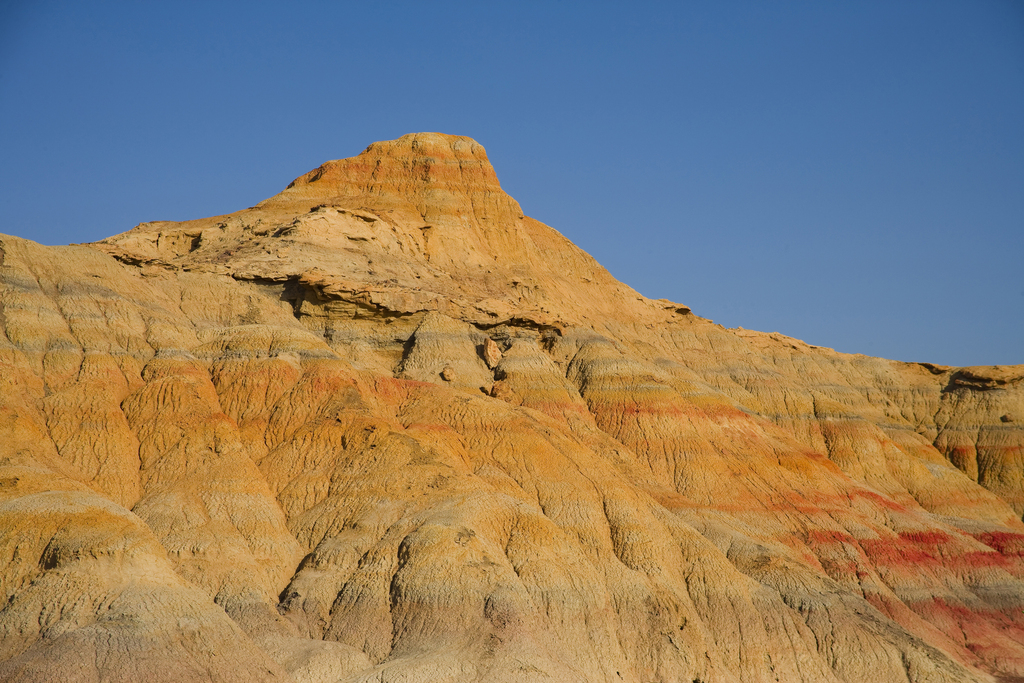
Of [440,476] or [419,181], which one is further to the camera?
[419,181]

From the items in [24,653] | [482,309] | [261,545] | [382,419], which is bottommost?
[24,653]

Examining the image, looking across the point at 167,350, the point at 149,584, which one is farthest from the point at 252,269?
the point at 149,584

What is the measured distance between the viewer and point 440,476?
1908 inches

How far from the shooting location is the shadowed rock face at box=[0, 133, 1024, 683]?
39875 millimetres

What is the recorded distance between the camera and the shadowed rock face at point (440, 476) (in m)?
39.9

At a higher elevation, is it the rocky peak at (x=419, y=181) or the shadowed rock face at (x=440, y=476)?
the rocky peak at (x=419, y=181)

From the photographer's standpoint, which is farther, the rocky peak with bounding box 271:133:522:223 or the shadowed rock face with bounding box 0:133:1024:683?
the rocky peak with bounding box 271:133:522:223

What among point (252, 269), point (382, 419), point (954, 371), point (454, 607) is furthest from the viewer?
point (954, 371)

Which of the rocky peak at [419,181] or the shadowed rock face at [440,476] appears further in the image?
the rocky peak at [419,181]

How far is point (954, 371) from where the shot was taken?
7869cm

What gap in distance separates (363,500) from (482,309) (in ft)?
65.3

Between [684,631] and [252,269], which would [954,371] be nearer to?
[684,631]

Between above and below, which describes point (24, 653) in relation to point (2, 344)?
below

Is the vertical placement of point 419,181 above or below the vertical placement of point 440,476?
above
